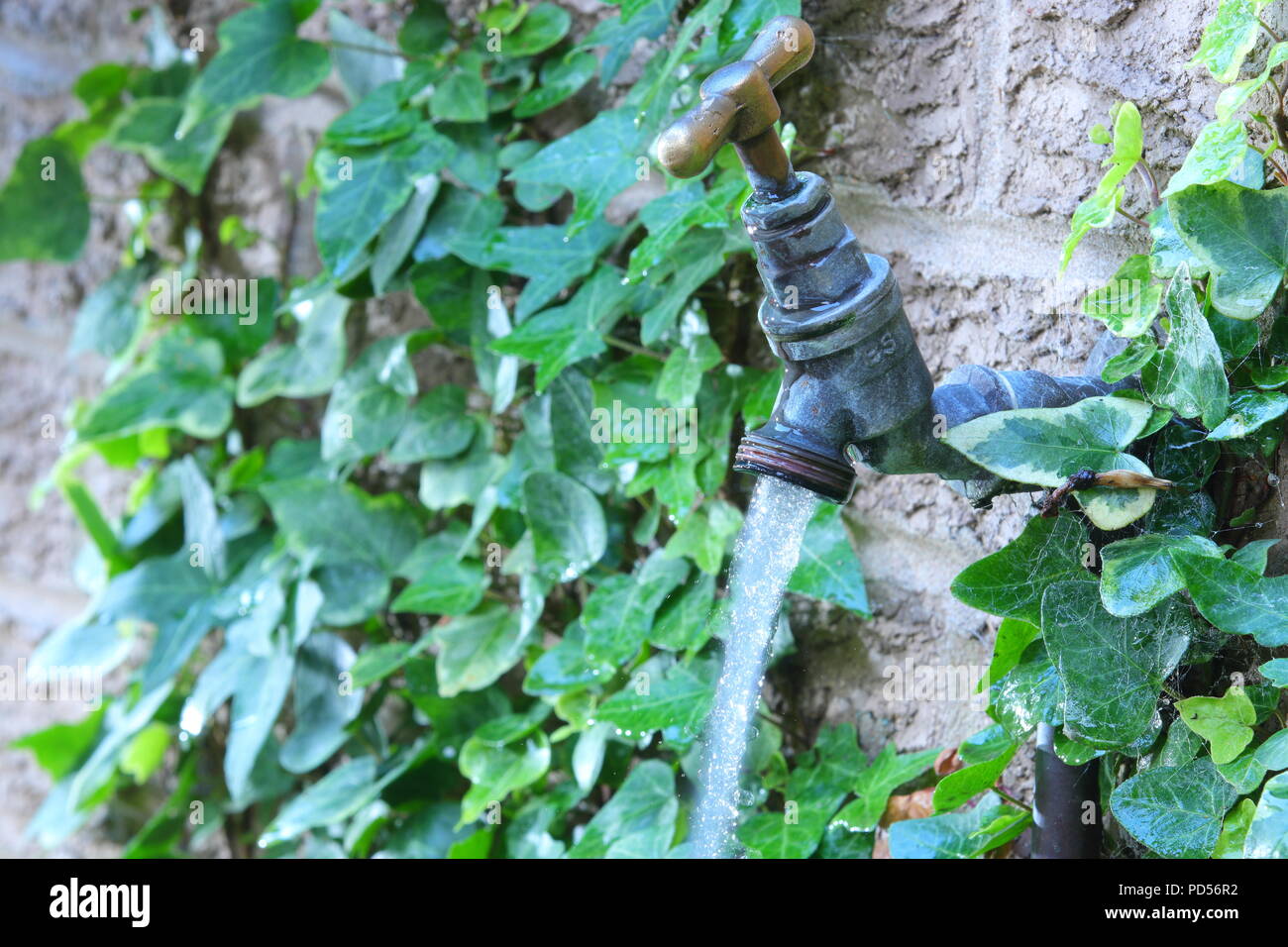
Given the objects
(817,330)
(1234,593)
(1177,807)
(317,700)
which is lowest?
(317,700)

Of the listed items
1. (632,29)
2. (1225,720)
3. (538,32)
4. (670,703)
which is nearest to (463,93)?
(538,32)

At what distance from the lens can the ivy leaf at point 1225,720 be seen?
22.2 inches

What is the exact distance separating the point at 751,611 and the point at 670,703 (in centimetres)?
20

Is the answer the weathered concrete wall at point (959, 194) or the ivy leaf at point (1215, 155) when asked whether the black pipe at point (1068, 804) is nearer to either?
the weathered concrete wall at point (959, 194)

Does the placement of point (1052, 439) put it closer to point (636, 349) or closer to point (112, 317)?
point (636, 349)

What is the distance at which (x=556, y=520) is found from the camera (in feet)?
3.03

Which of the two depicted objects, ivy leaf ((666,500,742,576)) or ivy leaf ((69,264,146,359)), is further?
ivy leaf ((69,264,146,359))

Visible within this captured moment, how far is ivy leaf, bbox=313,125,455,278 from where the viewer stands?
0.98 m

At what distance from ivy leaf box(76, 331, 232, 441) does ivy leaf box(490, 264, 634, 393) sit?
465 millimetres

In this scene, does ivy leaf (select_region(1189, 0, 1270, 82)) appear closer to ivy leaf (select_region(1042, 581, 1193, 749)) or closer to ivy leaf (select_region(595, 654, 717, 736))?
ivy leaf (select_region(1042, 581, 1193, 749))

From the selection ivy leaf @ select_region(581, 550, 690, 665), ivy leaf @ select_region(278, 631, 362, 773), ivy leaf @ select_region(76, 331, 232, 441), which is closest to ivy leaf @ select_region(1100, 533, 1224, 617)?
ivy leaf @ select_region(581, 550, 690, 665)

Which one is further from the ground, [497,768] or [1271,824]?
[1271,824]
